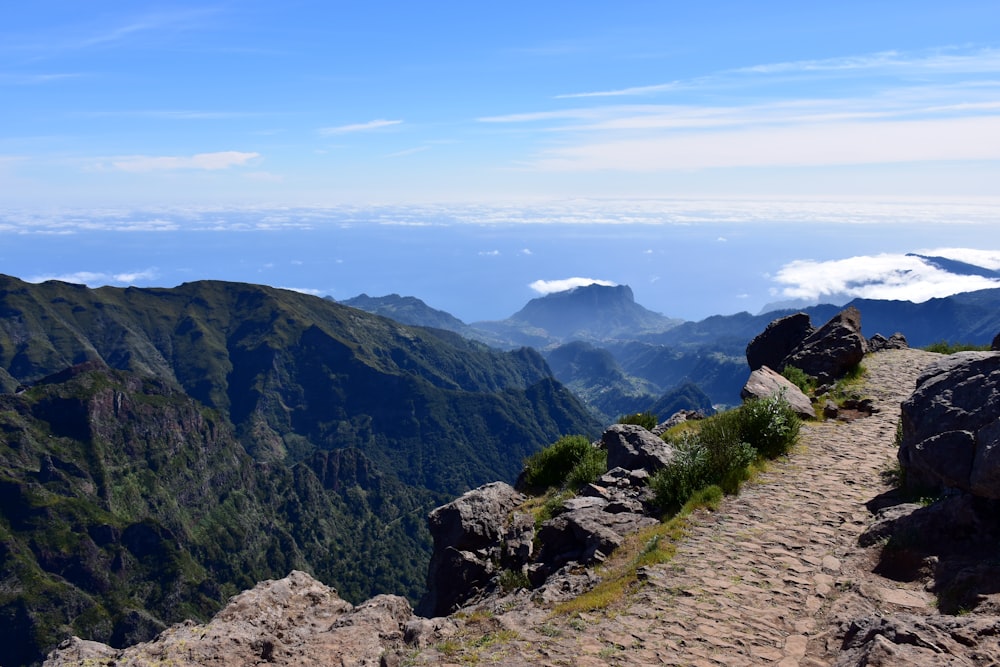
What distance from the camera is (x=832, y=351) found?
2742 cm

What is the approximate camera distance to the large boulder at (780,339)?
32.5m

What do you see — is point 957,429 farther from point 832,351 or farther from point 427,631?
point 832,351

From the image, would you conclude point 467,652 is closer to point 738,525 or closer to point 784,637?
point 784,637

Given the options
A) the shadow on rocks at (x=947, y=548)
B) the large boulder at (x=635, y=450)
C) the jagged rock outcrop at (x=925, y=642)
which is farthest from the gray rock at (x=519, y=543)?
the jagged rock outcrop at (x=925, y=642)

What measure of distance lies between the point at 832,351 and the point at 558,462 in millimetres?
14733

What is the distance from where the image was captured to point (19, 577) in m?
178

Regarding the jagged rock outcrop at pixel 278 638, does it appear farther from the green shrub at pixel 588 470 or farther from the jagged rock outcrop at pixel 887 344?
the jagged rock outcrop at pixel 887 344

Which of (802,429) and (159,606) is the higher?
(802,429)

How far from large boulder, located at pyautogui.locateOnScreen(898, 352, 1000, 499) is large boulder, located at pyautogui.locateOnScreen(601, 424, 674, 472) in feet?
18.7

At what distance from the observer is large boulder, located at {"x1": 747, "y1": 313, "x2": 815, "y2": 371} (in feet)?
107

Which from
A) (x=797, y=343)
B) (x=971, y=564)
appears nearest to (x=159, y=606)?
(x=797, y=343)

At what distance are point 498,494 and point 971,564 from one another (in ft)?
36.8

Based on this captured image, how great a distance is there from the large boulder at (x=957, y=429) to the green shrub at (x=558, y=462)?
8.33 metres

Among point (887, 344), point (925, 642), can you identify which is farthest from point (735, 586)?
point (887, 344)
